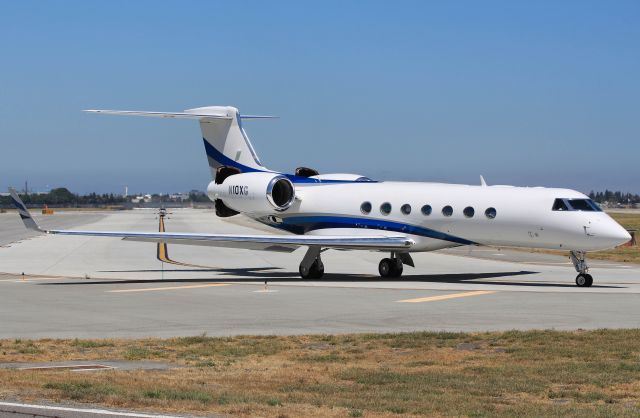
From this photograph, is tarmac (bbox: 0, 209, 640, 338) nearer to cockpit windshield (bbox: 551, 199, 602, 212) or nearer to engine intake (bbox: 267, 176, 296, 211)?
cockpit windshield (bbox: 551, 199, 602, 212)

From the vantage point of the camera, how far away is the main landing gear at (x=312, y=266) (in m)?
31.1

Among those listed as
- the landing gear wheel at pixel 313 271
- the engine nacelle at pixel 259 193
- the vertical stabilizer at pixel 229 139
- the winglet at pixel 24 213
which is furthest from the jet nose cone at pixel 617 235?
the winglet at pixel 24 213

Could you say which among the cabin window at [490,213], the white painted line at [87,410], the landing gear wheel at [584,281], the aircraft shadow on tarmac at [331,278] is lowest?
the aircraft shadow on tarmac at [331,278]

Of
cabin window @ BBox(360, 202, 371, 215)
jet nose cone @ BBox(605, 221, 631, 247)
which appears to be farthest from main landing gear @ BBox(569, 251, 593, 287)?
cabin window @ BBox(360, 202, 371, 215)

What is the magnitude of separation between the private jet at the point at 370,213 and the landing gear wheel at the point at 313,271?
1.2 inches

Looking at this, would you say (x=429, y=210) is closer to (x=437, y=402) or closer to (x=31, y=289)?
(x=31, y=289)

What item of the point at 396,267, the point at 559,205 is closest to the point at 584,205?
the point at 559,205

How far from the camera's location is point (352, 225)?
3162 centimetres

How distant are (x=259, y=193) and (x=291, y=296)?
7913 mm

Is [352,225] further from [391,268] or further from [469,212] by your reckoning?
[469,212]

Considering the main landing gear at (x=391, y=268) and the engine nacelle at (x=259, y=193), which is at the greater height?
the engine nacelle at (x=259, y=193)

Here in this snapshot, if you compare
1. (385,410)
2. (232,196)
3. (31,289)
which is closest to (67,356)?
(385,410)

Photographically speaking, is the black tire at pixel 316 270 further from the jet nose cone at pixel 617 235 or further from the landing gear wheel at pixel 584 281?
the jet nose cone at pixel 617 235

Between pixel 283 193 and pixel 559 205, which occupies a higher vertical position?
pixel 283 193
